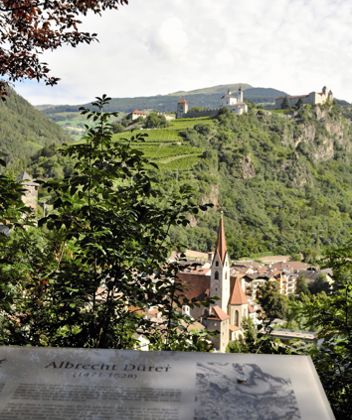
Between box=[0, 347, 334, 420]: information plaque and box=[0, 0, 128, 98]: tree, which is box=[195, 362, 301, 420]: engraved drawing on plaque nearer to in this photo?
box=[0, 347, 334, 420]: information plaque

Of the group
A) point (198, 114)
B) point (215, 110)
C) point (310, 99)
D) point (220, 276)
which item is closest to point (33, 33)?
point (220, 276)

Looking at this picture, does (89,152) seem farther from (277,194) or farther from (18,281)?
(277,194)

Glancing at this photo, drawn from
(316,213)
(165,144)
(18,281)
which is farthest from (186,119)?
(18,281)

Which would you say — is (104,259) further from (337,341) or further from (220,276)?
(220,276)

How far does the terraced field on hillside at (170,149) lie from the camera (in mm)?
85600

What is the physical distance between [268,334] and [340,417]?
873 millimetres

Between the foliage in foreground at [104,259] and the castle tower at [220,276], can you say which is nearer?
the foliage in foreground at [104,259]

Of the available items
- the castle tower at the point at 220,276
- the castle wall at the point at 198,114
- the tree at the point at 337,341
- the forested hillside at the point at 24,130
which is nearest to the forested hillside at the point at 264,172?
the castle wall at the point at 198,114

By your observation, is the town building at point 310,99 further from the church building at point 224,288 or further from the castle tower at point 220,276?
the castle tower at point 220,276

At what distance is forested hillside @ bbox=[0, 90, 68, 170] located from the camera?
4739 inches

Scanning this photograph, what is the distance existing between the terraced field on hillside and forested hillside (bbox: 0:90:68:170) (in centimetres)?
3028

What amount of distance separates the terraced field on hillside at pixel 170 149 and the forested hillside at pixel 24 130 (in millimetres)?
30280

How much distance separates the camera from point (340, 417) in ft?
12.9

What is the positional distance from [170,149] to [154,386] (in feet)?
295
